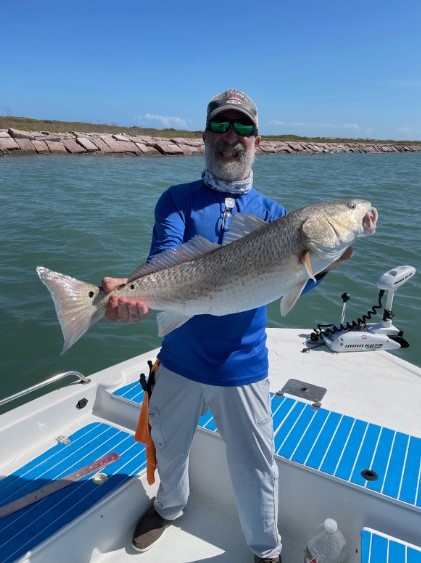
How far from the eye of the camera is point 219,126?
3.27 meters

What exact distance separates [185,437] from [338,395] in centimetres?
203

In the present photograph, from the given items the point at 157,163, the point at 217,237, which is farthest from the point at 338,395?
the point at 157,163

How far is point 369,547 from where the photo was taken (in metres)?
3.09

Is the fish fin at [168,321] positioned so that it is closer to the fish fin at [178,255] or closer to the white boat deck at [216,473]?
the fish fin at [178,255]

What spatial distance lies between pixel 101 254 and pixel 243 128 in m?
10.7

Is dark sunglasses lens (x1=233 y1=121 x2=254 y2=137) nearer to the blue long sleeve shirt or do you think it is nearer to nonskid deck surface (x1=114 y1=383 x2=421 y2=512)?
the blue long sleeve shirt

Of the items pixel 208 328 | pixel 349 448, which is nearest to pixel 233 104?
pixel 208 328

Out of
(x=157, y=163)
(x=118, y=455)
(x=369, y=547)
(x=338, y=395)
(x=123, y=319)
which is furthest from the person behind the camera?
(x=157, y=163)

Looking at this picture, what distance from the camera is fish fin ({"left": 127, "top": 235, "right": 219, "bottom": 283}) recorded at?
2949 millimetres

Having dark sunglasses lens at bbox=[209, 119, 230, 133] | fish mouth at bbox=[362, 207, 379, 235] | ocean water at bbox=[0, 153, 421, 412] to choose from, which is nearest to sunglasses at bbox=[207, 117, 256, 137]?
dark sunglasses lens at bbox=[209, 119, 230, 133]

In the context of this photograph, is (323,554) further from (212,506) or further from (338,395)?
(338,395)

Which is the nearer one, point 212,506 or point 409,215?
point 212,506

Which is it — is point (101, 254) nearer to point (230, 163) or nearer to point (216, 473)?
point (216, 473)

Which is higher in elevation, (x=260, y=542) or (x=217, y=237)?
(x=217, y=237)
